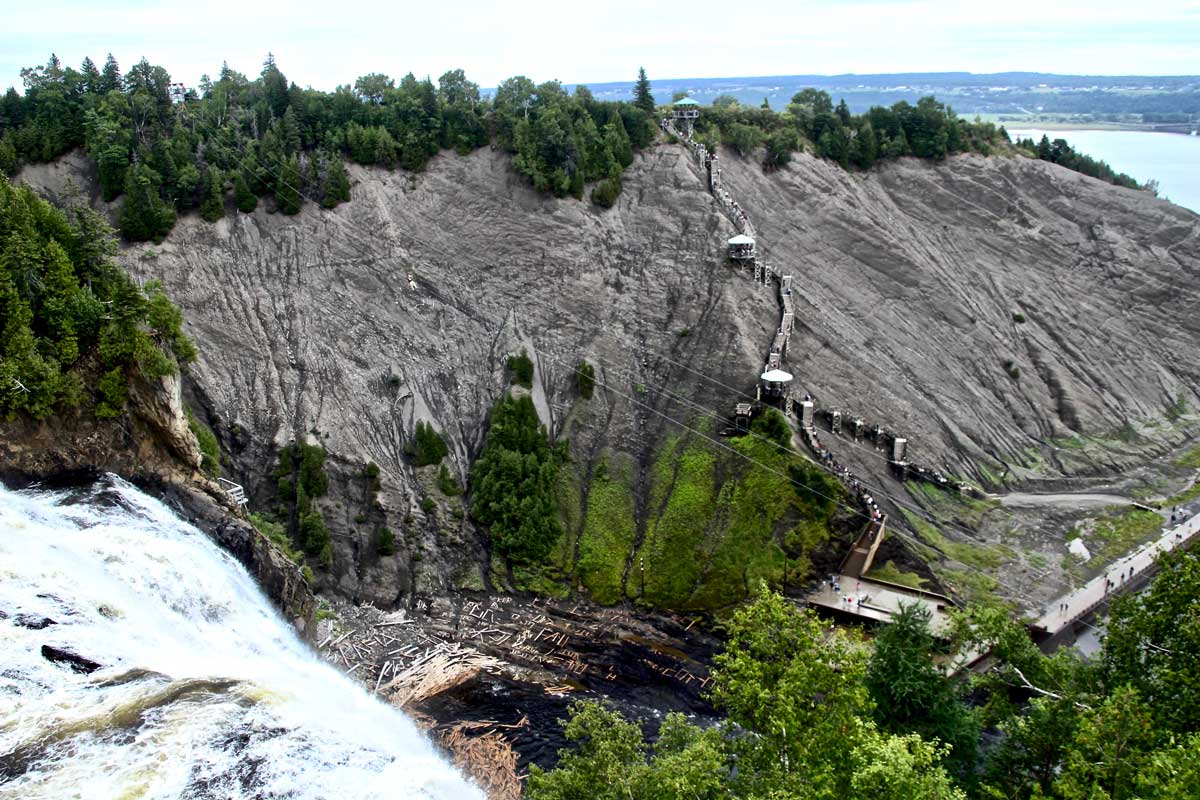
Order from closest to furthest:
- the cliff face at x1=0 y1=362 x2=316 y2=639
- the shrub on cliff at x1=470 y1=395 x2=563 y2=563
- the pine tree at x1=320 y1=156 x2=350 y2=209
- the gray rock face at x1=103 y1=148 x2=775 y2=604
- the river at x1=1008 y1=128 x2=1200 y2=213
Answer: the cliff face at x1=0 y1=362 x2=316 y2=639, the shrub on cliff at x1=470 y1=395 x2=563 y2=563, the gray rock face at x1=103 y1=148 x2=775 y2=604, the pine tree at x1=320 y1=156 x2=350 y2=209, the river at x1=1008 y1=128 x2=1200 y2=213

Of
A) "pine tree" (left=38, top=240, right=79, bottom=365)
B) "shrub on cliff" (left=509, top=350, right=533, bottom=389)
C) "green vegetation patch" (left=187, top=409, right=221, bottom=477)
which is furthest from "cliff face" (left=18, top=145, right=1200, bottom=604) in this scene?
"pine tree" (left=38, top=240, right=79, bottom=365)

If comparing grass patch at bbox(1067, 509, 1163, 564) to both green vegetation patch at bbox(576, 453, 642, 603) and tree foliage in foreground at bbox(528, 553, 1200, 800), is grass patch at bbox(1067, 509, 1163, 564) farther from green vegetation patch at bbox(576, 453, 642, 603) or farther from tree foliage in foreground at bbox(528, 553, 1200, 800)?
green vegetation patch at bbox(576, 453, 642, 603)

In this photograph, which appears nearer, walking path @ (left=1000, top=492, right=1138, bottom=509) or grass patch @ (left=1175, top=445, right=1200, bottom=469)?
walking path @ (left=1000, top=492, right=1138, bottom=509)

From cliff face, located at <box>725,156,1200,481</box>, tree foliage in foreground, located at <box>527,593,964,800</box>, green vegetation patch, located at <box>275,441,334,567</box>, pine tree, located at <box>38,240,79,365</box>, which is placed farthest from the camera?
cliff face, located at <box>725,156,1200,481</box>

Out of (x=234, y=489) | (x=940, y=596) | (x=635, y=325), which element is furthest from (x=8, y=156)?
(x=940, y=596)

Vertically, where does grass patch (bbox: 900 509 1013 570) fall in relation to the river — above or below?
below

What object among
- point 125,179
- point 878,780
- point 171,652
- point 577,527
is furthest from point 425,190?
point 878,780
